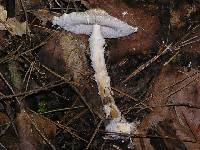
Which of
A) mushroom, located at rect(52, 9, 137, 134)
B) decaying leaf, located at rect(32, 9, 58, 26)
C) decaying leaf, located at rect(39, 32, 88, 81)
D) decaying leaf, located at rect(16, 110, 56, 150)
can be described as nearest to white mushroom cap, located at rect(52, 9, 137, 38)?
mushroom, located at rect(52, 9, 137, 134)

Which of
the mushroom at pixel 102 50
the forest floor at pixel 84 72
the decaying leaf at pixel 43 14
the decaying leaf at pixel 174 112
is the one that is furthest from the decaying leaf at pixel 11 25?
the decaying leaf at pixel 174 112

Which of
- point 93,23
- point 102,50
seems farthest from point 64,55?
point 93,23

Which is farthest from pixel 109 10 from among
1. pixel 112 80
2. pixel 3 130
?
pixel 3 130

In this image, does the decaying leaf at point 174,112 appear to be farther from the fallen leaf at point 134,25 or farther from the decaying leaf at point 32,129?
the decaying leaf at point 32,129

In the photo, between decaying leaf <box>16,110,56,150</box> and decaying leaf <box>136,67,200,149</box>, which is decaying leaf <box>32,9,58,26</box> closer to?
decaying leaf <box>16,110,56,150</box>

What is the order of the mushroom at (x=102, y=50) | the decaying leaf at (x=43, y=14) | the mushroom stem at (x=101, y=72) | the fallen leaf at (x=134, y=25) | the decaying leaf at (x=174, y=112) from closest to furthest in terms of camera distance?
the decaying leaf at (x=174, y=112) → the mushroom at (x=102, y=50) → the mushroom stem at (x=101, y=72) → the fallen leaf at (x=134, y=25) → the decaying leaf at (x=43, y=14)

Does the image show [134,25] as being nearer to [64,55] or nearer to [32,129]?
[64,55]

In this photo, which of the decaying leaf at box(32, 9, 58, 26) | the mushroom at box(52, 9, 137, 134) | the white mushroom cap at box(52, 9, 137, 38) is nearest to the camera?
the white mushroom cap at box(52, 9, 137, 38)
